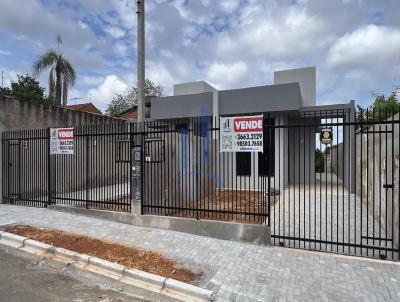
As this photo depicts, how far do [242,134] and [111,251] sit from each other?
354 centimetres

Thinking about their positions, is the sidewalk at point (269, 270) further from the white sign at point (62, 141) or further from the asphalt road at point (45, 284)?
the white sign at point (62, 141)

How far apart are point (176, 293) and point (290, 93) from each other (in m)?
11.9

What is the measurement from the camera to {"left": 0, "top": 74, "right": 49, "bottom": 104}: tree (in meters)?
24.7

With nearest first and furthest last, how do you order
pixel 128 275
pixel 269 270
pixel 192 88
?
pixel 128 275
pixel 269 270
pixel 192 88

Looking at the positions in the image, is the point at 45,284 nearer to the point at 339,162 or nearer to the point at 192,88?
the point at 192,88

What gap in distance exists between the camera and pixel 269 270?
17.4 feet

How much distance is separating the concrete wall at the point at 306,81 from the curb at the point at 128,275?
15.1 metres

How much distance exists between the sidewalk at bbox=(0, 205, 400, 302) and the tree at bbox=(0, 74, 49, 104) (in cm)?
2068

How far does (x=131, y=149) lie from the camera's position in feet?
27.9

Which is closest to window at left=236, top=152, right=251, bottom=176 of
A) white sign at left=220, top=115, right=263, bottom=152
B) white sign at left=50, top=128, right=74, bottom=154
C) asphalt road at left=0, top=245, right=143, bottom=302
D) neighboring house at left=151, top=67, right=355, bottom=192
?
neighboring house at left=151, top=67, right=355, bottom=192

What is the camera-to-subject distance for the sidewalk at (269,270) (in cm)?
451

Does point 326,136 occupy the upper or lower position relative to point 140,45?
lower

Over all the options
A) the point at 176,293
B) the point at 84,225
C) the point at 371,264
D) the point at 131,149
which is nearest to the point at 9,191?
the point at 84,225

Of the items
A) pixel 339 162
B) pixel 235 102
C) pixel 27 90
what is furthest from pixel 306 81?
pixel 27 90
